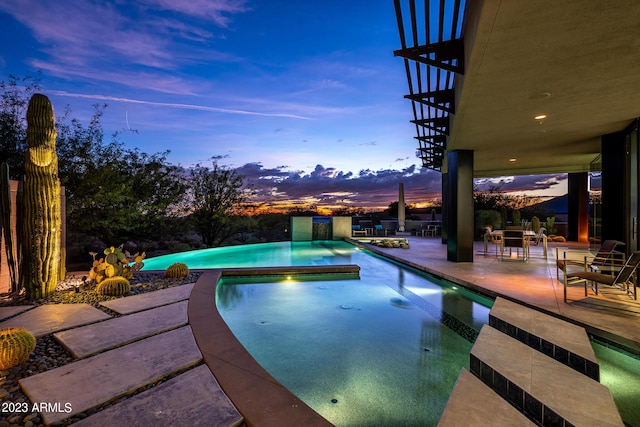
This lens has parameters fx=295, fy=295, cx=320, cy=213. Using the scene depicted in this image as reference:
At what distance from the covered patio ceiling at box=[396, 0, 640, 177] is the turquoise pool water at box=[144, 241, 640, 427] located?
2661 millimetres

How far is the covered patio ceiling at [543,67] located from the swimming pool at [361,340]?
2.77m

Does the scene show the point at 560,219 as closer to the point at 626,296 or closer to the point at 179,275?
the point at 626,296

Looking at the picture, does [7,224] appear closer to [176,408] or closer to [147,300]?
[147,300]

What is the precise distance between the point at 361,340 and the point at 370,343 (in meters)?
0.12

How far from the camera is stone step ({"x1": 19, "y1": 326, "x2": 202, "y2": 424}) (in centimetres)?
173

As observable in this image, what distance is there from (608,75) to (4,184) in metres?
7.10

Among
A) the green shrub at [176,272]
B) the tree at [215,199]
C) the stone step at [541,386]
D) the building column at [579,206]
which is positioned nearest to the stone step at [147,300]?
the green shrub at [176,272]

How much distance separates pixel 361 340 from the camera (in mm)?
3199

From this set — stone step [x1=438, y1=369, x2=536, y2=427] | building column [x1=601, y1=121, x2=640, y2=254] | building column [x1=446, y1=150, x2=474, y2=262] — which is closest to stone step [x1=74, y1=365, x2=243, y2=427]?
stone step [x1=438, y1=369, x2=536, y2=427]

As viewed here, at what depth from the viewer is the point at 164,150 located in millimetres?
11477

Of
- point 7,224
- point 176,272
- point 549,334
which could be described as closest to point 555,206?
point 549,334

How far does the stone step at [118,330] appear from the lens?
8.02ft

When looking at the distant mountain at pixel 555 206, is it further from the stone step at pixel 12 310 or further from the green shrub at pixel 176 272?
the stone step at pixel 12 310

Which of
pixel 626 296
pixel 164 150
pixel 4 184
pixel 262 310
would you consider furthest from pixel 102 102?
pixel 626 296
